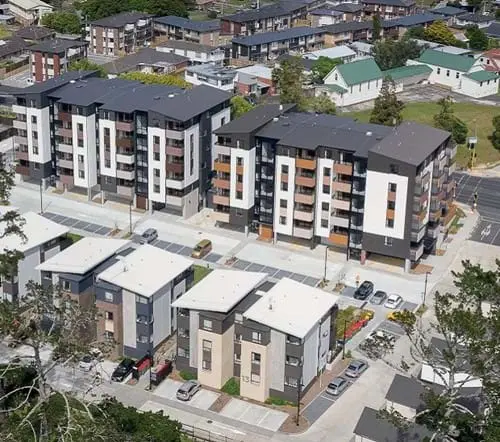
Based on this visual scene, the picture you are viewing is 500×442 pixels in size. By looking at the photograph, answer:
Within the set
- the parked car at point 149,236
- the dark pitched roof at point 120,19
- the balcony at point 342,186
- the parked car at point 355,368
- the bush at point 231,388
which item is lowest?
the bush at point 231,388

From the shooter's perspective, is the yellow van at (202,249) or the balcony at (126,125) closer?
the yellow van at (202,249)

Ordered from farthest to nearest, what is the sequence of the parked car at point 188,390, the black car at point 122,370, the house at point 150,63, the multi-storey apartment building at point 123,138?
the house at point 150,63 < the multi-storey apartment building at point 123,138 < the black car at point 122,370 < the parked car at point 188,390

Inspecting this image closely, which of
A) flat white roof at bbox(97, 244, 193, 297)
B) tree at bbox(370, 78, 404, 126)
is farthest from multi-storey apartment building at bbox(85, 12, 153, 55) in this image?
flat white roof at bbox(97, 244, 193, 297)

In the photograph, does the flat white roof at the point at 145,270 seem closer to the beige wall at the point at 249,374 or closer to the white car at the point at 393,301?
the beige wall at the point at 249,374

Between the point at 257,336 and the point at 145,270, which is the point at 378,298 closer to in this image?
the point at 257,336

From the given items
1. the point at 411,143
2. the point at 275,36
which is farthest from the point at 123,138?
the point at 275,36

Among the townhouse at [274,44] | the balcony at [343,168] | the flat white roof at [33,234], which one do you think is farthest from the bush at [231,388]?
the townhouse at [274,44]

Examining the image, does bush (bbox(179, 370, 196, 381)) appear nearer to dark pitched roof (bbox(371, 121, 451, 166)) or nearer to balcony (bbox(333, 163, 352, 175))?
balcony (bbox(333, 163, 352, 175))
